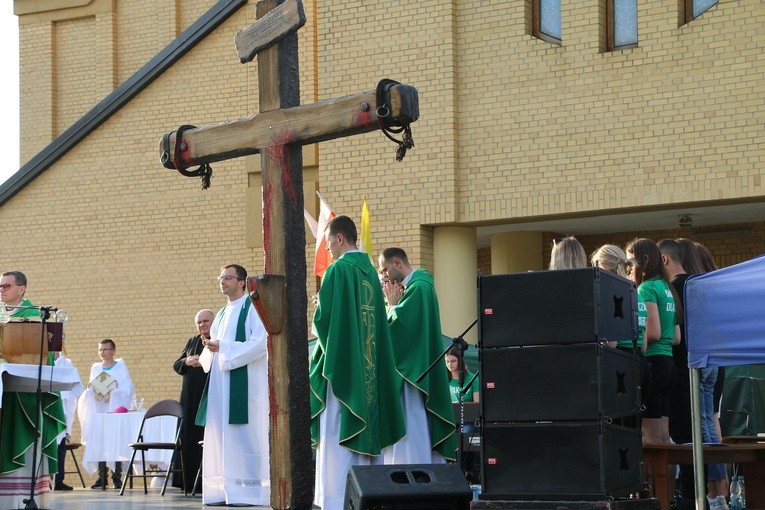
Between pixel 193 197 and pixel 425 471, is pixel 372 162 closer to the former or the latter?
pixel 193 197

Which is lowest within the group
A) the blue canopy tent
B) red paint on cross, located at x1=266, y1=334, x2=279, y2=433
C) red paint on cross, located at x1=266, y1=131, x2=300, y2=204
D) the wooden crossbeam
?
red paint on cross, located at x1=266, y1=334, x2=279, y2=433

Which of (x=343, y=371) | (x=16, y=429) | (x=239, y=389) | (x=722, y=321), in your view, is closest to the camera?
(x=722, y=321)

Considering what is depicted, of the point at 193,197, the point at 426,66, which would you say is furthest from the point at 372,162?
the point at 193,197

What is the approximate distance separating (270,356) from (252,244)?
488 inches

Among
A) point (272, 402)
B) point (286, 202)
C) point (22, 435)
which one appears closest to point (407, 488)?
point (272, 402)

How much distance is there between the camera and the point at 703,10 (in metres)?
17.7

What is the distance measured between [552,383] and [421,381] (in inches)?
Answer: 90.6

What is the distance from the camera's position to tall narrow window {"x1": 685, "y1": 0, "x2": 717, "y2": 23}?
57.9ft

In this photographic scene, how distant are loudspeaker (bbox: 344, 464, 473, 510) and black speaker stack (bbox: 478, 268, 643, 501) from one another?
1.09 meters

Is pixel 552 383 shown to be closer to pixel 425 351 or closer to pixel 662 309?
pixel 662 309

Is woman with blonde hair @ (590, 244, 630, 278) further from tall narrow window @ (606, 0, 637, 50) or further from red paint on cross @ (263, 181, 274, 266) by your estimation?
tall narrow window @ (606, 0, 637, 50)

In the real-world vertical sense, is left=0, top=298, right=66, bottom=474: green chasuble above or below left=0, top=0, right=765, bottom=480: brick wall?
below

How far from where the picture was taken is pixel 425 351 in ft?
35.7

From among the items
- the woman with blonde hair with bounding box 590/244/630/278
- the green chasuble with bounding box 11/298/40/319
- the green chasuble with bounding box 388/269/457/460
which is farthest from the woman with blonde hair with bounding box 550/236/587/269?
the green chasuble with bounding box 11/298/40/319
